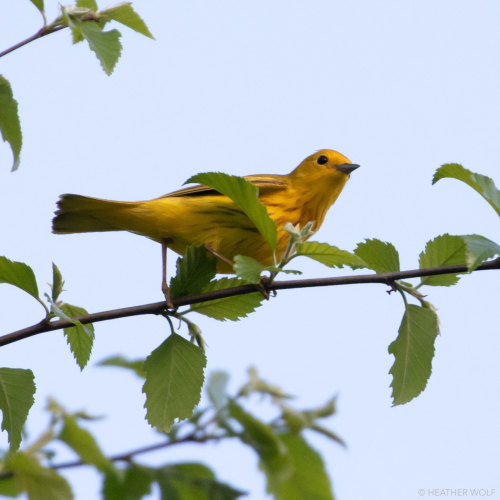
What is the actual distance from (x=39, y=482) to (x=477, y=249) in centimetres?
160

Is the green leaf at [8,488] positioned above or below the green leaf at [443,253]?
below

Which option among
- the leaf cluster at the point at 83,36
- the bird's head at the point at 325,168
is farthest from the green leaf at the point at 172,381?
the bird's head at the point at 325,168

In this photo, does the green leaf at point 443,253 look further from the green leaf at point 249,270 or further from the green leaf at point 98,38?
the green leaf at point 98,38

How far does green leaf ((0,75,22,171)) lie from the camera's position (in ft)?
8.70

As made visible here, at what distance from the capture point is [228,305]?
125 inches

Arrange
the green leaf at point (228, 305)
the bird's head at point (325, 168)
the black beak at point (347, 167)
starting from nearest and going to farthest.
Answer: the green leaf at point (228, 305) < the bird's head at point (325, 168) < the black beak at point (347, 167)

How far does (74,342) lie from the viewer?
10.0 feet

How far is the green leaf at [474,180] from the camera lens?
2.60m

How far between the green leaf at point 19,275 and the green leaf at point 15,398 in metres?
0.29

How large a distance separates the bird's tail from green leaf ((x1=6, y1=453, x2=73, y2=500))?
3.20 metres

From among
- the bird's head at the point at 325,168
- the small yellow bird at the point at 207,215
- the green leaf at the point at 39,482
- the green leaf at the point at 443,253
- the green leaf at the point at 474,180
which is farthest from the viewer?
the bird's head at the point at 325,168

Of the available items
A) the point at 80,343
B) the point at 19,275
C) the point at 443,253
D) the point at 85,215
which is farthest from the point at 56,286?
the point at 85,215

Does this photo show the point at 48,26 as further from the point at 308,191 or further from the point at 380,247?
the point at 308,191

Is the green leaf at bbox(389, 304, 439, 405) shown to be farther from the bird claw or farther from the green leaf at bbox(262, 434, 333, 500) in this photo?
the green leaf at bbox(262, 434, 333, 500)
